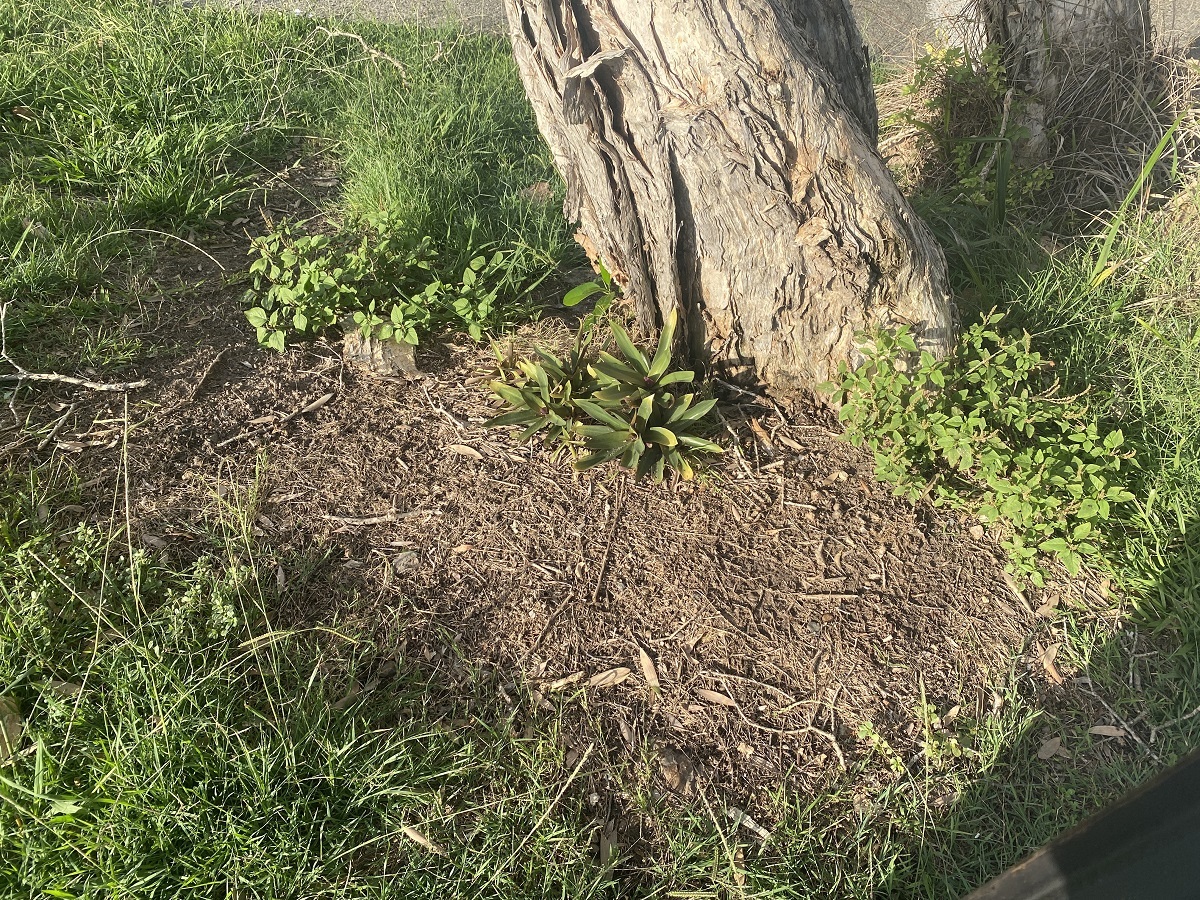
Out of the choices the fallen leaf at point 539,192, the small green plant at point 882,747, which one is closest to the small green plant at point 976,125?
the fallen leaf at point 539,192

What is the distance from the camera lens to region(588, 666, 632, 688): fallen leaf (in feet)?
8.09

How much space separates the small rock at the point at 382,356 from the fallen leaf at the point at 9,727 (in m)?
1.52

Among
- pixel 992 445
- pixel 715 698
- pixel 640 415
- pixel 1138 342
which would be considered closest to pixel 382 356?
pixel 640 415

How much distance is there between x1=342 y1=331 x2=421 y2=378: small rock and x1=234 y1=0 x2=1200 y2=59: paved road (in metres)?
2.71

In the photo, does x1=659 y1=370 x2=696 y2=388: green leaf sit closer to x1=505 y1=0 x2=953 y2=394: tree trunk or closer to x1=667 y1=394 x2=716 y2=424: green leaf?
x1=667 y1=394 x2=716 y2=424: green leaf

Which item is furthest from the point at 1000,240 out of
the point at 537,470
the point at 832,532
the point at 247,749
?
the point at 247,749

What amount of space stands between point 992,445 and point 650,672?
4.16 ft

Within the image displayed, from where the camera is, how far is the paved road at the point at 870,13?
495cm

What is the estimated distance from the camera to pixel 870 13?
5848 mm

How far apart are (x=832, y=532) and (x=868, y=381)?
0.50 metres

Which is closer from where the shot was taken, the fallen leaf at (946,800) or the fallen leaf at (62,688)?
the fallen leaf at (62,688)

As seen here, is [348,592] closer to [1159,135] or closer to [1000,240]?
[1000,240]

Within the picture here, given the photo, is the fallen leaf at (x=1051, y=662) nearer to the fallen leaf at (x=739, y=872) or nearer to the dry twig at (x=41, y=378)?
the fallen leaf at (x=739, y=872)

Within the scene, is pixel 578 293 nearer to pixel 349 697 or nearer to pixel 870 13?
pixel 349 697
